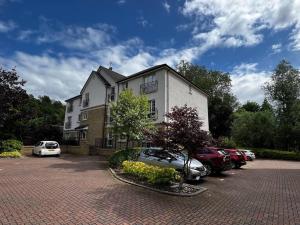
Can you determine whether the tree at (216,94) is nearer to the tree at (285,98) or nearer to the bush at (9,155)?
the tree at (285,98)

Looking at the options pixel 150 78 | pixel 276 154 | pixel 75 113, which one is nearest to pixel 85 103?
pixel 75 113

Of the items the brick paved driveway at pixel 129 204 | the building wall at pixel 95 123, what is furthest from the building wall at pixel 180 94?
the brick paved driveway at pixel 129 204

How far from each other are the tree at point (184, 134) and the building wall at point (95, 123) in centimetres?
2100

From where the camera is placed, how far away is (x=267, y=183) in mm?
12727

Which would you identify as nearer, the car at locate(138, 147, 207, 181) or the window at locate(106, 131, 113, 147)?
the car at locate(138, 147, 207, 181)

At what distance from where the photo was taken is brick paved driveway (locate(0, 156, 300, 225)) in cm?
670

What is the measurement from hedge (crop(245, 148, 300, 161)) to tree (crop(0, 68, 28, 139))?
96.4ft

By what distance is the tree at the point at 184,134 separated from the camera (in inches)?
386

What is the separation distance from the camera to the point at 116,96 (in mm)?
29422

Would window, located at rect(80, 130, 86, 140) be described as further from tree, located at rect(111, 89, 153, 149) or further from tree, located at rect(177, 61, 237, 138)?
tree, located at rect(177, 61, 237, 138)

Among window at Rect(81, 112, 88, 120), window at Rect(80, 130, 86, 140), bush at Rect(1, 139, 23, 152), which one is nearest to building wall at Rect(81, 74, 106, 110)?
window at Rect(81, 112, 88, 120)

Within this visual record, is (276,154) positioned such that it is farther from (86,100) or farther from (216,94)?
(86,100)

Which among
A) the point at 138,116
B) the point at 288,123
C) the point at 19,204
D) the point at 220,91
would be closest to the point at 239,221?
the point at 19,204

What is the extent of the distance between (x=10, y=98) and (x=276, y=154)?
102 feet
